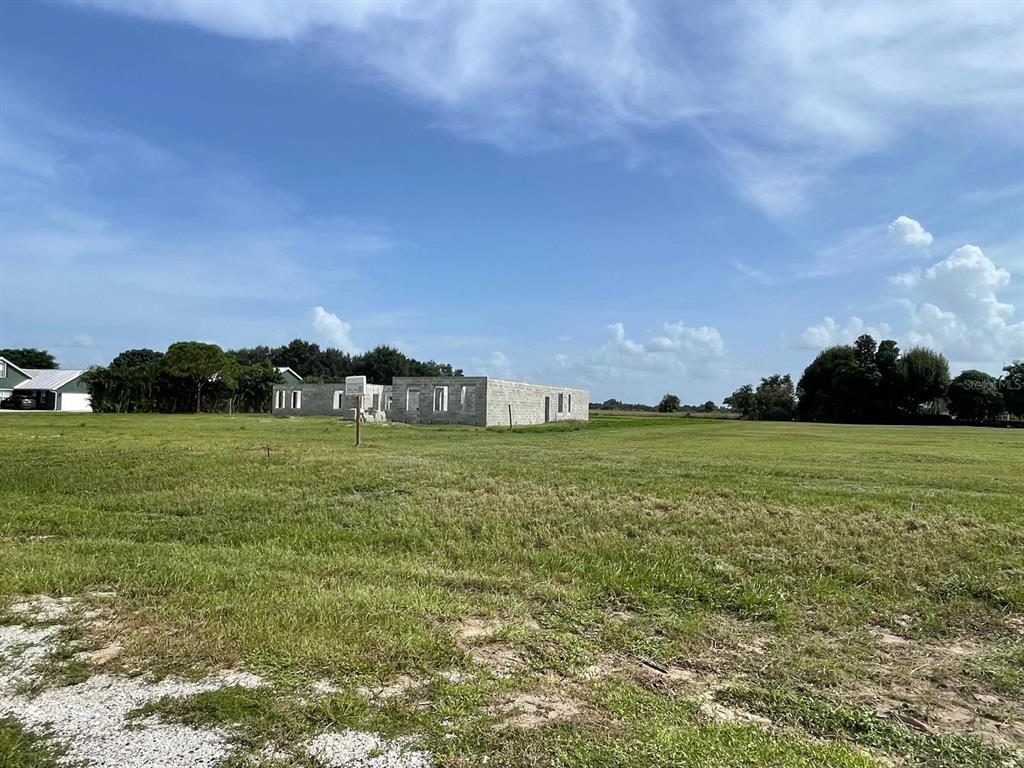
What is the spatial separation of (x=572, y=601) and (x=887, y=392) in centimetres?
6668

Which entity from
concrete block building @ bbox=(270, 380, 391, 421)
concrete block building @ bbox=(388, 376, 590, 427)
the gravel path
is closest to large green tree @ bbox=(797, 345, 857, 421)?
concrete block building @ bbox=(388, 376, 590, 427)

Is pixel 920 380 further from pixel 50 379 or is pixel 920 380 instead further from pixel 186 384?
pixel 50 379

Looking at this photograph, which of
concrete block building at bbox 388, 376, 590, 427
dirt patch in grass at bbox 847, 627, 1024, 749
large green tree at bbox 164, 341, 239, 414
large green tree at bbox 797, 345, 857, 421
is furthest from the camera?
large green tree at bbox 797, 345, 857, 421

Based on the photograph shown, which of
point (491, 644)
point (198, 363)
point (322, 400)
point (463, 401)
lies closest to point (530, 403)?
point (463, 401)

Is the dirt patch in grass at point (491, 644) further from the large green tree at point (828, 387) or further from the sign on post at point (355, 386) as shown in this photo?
the large green tree at point (828, 387)

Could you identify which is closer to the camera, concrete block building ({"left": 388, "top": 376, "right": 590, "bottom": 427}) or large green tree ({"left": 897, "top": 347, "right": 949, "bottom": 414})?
concrete block building ({"left": 388, "top": 376, "right": 590, "bottom": 427})

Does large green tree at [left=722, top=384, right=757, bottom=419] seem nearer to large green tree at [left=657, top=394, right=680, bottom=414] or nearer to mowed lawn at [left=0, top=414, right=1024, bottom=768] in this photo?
large green tree at [left=657, top=394, right=680, bottom=414]

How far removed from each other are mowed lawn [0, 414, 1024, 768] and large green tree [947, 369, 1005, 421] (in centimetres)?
5803

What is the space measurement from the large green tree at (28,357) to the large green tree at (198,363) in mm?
40248

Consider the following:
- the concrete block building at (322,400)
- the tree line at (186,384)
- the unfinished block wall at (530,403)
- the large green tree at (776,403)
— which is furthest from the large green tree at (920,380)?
the tree line at (186,384)

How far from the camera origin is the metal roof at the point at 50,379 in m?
52.2

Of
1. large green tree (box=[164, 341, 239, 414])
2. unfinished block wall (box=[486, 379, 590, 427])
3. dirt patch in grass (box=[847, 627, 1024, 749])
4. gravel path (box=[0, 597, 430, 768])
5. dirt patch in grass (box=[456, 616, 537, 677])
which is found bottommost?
dirt patch in grass (box=[847, 627, 1024, 749])

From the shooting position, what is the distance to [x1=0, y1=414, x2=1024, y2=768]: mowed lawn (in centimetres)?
306

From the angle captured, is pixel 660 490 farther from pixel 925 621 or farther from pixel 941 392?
pixel 941 392
